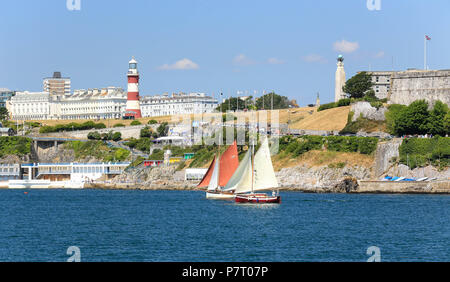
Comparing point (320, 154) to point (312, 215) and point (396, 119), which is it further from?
point (312, 215)

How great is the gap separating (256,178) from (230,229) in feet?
61.4

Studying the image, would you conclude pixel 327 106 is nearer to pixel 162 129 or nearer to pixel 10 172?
pixel 162 129

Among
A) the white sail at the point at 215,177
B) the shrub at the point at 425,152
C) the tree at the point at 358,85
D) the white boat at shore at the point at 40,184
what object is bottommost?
the white boat at shore at the point at 40,184

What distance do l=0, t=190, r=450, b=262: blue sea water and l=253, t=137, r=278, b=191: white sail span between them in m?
2.65

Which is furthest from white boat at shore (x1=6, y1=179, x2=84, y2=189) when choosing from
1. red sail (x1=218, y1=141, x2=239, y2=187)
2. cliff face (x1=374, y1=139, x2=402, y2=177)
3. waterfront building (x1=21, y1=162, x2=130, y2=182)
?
cliff face (x1=374, y1=139, x2=402, y2=177)

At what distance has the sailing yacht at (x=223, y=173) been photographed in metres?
77.4

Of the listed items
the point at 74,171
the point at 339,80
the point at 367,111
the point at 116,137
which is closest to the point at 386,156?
the point at 367,111

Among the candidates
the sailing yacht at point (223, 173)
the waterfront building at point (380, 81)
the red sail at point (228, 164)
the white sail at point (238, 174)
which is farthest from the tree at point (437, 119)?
the waterfront building at point (380, 81)

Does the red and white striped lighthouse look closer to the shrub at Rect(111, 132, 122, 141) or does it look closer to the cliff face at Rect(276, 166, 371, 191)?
the shrub at Rect(111, 132, 122, 141)

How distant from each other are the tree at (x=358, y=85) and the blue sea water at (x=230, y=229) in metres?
55.4

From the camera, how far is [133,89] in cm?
17588

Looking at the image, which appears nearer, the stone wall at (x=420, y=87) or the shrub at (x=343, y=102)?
the stone wall at (x=420, y=87)

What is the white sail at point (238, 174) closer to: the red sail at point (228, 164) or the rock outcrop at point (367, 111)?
the red sail at point (228, 164)
